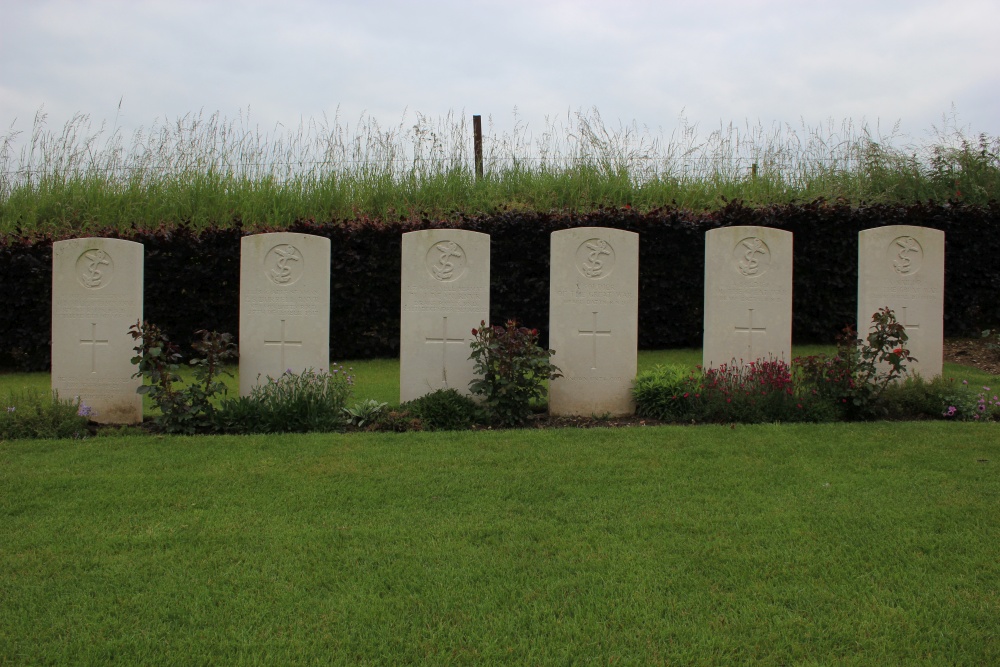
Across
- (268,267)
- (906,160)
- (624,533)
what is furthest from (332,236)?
(906,160)

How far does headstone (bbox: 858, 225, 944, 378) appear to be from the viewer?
24.4 feet

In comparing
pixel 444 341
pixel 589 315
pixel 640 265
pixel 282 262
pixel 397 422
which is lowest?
pixel 397 422

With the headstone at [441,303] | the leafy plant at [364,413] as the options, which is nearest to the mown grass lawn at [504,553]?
the leafy plant at [364,413]

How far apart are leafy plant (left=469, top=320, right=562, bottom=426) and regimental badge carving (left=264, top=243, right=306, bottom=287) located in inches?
71.7

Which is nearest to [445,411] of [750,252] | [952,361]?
[750,252]

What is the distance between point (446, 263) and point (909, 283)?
4763mm

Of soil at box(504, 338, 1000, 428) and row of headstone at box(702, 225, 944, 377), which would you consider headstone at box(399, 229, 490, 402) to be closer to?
soil at box(504, 338, 1000, 428)

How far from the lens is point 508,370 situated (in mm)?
6574

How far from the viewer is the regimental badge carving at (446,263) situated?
23.1 ft

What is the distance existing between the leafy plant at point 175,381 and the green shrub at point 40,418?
1.92ft

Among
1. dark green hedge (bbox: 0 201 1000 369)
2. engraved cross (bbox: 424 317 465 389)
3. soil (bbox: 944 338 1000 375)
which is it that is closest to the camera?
engraved cross (bbox: 424 317 465 389)

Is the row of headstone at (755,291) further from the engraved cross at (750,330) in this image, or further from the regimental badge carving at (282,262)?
the regimental badge carving at (282,262)

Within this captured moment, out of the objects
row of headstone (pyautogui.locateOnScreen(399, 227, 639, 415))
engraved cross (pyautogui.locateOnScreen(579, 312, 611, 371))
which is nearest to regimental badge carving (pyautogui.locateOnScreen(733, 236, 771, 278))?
row of headstone (pyautogui.locateOnScreen(399, 227, 639, 415))

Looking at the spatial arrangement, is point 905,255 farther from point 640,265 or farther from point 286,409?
point 286,409
